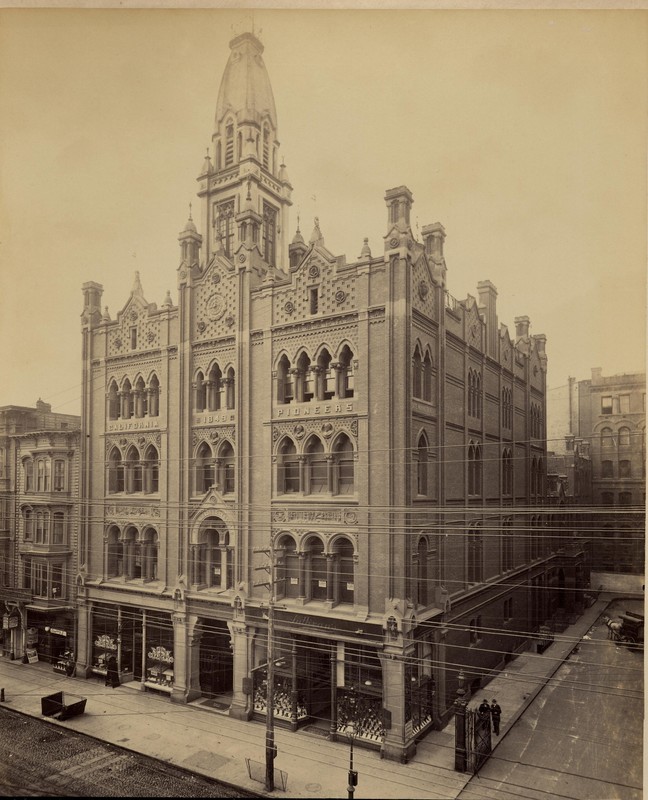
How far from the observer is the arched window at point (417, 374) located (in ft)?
44.6

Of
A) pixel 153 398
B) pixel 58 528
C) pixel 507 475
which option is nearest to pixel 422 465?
pixel 507 475

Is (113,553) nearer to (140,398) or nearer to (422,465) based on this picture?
(140,398)

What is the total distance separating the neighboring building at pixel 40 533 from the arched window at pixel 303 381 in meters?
8.06

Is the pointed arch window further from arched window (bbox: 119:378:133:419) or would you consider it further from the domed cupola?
arched window (bbox: 119:378:133:419)

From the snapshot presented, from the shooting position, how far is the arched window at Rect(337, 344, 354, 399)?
44.5 ft

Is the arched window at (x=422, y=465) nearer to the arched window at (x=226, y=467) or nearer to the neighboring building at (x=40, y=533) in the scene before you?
the arched window at (x=226, y=467)

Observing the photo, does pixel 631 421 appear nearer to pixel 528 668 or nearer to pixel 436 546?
pixel 436 546

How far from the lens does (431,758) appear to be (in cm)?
1223

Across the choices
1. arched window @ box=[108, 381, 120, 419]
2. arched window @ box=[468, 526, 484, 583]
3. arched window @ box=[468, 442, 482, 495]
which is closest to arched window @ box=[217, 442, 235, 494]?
arched window @ box=[108, 381, 120, 419]

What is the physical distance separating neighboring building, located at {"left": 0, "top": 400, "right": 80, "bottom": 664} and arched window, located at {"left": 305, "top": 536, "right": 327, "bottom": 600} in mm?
7980

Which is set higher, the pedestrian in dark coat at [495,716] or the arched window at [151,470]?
the arched window at [151,470]

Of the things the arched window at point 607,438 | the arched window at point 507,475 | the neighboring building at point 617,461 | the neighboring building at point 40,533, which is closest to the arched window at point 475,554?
the arched window at point 507,475

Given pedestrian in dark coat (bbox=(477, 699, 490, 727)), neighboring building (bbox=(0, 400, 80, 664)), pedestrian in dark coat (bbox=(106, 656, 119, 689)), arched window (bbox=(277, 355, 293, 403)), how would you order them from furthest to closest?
1. neighboring building (bbox=(0, 400, 80, 664))
2. pedestrian in dark coat (bbox=(106, 656, 119, 689))
3. arched window (bbox=(277, 355, 293, 403))
4. pedestrian in dark coat (bbox=(477, 699, 490, 727))

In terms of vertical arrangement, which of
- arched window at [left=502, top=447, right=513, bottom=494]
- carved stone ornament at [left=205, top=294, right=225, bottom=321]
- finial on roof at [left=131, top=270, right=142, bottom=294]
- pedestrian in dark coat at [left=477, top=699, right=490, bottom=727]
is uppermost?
finial on roof at [left=131, top=270, right=142, bottom=294]
